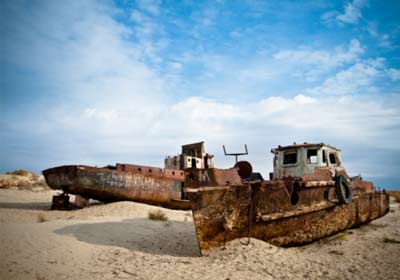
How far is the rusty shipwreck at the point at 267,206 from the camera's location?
486cm

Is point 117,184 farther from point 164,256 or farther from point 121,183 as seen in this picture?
point 164,256

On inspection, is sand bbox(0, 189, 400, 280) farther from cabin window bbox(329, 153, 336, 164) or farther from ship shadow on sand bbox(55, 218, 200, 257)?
cabin window bbox(329, 153, 336, 164)

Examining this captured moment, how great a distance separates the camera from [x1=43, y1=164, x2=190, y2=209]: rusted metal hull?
31.3 feet

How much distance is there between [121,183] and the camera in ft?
32.9

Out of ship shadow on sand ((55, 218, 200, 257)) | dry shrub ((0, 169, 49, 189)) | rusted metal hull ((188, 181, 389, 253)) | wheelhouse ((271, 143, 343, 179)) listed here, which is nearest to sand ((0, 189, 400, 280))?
ship shadow on sand ((55, 218, 200, 257))

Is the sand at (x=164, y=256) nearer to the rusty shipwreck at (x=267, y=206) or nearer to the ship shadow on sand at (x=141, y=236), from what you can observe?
the ship shadow on sand at (x=141, y=236)

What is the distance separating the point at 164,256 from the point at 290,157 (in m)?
5.27

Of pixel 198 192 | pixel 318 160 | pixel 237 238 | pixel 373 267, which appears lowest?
pixel 373 267

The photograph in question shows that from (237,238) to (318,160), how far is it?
14.4 ft

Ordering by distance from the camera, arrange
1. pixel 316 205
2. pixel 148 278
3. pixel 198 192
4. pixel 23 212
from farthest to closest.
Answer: pixel 23 212
pixel 316 205
pixel 198 192
pixel 148 278

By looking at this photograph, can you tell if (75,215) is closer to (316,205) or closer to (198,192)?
(198,192)

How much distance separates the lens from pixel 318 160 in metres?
8.27

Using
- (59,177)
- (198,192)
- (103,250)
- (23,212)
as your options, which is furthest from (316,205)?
(23,212)

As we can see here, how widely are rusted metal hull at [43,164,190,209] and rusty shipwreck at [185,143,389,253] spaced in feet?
16.1
